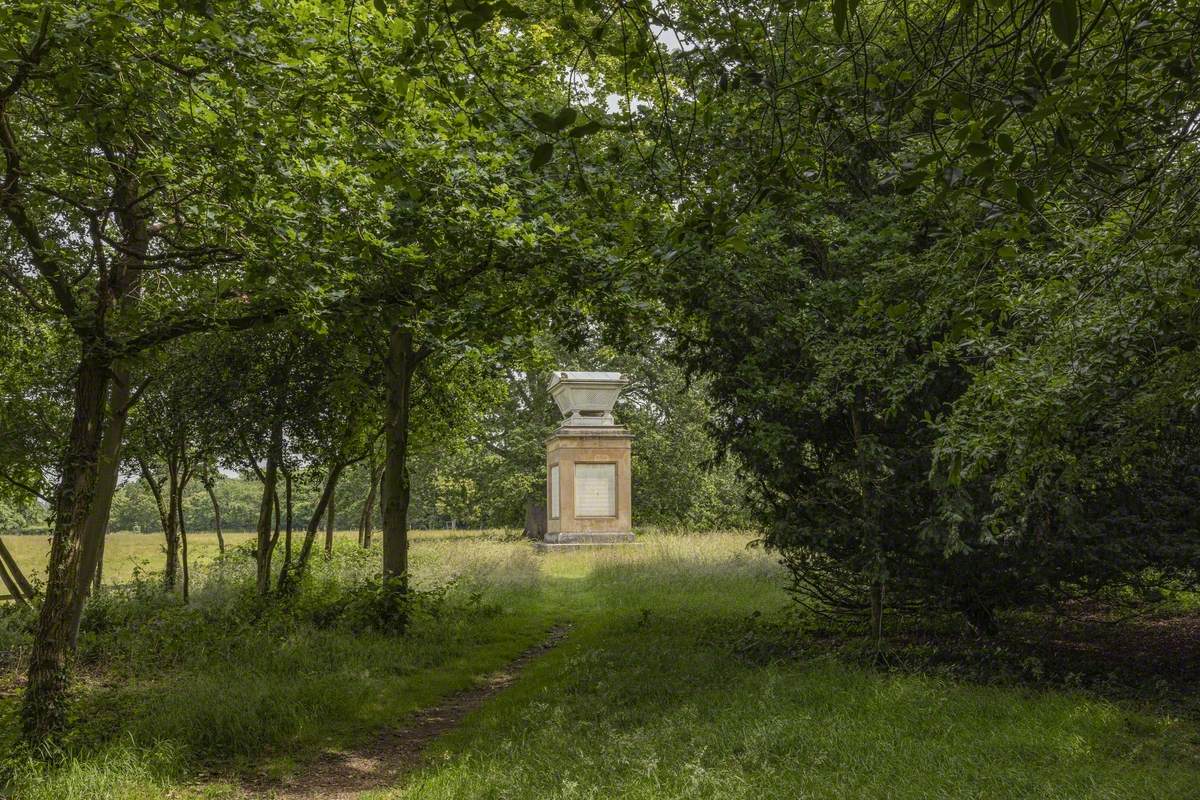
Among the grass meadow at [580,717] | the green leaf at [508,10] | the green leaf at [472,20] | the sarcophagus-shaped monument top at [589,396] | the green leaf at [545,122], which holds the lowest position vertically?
the grass meadow at [580,717]

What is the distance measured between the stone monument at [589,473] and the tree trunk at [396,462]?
11.0m

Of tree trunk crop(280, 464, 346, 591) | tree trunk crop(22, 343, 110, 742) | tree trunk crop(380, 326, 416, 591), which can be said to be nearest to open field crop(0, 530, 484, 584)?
tree trunk crop(280, 464, 346, 591)

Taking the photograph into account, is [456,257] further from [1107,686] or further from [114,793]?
[1107,686]

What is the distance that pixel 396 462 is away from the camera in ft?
37.6

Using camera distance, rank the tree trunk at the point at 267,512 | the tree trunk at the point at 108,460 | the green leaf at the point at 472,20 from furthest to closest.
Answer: the tree trunk at the point at 267,512 < the tree trunk at the point at 108,460 < the green leaf at the point at 472,20

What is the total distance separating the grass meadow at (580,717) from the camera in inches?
214

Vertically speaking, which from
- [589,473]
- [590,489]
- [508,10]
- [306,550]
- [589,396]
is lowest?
[306,550]

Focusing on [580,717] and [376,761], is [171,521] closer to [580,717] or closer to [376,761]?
[376,761]

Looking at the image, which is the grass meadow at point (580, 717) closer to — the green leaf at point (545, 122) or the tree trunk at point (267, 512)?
the tree trunk at point (267, 512)

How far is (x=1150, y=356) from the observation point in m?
6.50

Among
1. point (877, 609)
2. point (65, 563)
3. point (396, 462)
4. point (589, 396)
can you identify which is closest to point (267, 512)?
point (396, 462)

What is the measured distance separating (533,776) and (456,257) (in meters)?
5.35

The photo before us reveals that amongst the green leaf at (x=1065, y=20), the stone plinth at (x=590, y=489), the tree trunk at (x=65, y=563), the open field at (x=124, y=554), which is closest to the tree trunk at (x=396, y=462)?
the tree trunk at (x=65, y=563)

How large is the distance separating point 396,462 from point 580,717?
5251mm
